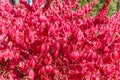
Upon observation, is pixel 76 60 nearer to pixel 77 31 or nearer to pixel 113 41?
pixel 77 31

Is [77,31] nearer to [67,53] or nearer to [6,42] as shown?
[67,53]

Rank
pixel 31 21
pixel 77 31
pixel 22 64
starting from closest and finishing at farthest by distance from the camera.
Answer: pixel 22 64 < pixel 77 31 < pixel 31 21

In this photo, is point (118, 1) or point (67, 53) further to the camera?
point (118, 1)

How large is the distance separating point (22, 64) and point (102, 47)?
1.17 m

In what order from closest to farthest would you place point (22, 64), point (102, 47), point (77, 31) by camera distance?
point (22, 64), point (77, 31), point (102, 47)

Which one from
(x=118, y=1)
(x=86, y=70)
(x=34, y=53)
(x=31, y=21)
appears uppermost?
(x=118, y=1)

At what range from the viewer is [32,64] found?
12.6 ft

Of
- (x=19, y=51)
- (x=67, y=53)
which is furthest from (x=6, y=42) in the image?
(x=67, y=53)

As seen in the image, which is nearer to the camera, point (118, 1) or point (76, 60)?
point (76, 60)

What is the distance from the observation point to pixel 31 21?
482 cm

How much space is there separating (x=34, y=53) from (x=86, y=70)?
684 mm

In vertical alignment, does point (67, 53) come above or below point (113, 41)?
below

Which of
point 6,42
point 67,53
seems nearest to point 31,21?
point 6,42

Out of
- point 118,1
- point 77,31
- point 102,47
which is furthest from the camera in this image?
point 118,1
